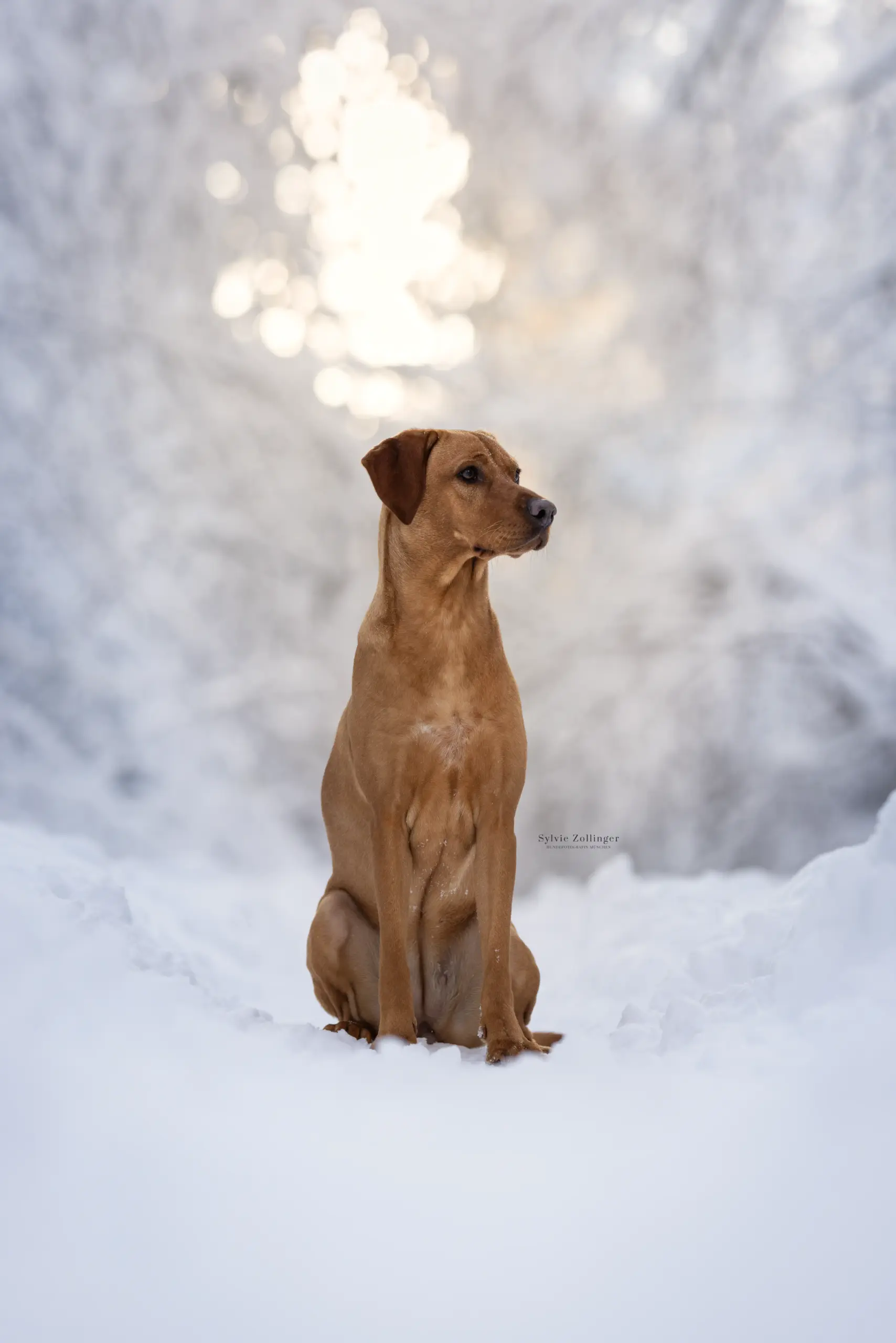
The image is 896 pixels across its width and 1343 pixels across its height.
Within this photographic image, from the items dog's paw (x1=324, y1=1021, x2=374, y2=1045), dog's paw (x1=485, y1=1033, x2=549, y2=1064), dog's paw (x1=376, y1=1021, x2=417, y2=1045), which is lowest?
dog's paw (x1=485, y1=1033, x2=549, y2=1064)

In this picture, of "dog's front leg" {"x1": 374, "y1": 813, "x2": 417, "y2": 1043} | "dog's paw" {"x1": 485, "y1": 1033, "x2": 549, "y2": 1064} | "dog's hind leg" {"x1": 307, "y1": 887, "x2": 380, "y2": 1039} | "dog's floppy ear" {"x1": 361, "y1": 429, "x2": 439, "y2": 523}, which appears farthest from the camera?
"dog's hind leg" {"x1": 307, "y1": 887, "x2": 380, "y2": 1039}

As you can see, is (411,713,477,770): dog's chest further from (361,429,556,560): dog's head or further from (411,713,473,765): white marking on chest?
(361,429,556,560): dog's head

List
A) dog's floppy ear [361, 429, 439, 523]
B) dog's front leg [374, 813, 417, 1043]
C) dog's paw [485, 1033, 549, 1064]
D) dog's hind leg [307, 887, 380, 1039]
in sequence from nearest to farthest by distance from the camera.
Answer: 1. dog's paw [485, 1033, 549, 1064]
2. dog's front leg [374, 813, 417, 1043]
3. dog's floppy ear [361, 429, 439, 523]
4. dog's hind leg [307, 887, 380, 1039]

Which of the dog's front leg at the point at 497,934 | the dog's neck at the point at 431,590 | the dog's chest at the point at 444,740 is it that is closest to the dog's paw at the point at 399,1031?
the dog's front leg at the point at 497,934

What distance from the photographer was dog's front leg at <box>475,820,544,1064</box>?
3889 mm

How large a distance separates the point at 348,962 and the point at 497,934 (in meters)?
0.62

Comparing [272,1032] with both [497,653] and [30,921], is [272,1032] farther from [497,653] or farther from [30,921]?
[497,653]

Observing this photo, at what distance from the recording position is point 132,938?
13.4 feet

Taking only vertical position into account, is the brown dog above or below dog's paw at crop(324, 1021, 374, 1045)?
above

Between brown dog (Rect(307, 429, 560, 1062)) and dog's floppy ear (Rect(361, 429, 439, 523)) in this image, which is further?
dog's floppy ear (Rect(361, 429, 439, 523))

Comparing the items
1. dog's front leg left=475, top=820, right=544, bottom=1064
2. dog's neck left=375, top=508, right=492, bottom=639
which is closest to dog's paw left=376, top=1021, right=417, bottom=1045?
dog's front leg left=475, top=820, right=544, bottom=1064

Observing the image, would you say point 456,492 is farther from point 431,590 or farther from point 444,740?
point 444,740

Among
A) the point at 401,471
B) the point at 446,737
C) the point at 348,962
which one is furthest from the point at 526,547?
the point at 348,962

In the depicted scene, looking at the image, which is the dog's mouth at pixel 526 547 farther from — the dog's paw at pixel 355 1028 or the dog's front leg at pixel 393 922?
the dog's paw at pixel 355 1028
